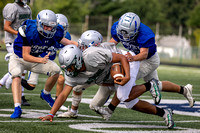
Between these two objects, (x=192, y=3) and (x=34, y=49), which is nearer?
(x=34, y=49)

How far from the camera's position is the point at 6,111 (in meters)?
5.43

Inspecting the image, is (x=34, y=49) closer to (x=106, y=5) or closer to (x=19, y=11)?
(x=19, y=11)

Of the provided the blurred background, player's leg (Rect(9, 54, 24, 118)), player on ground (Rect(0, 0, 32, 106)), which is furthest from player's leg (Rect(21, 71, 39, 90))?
the blurred background

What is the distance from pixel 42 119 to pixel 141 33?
1.71 meters

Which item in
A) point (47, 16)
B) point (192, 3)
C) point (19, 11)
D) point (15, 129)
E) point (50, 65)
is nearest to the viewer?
point (15, 129)

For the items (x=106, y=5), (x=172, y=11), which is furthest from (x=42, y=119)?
(x=172, y=11)

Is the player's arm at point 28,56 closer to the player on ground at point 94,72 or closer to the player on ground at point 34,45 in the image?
the player on ground at point 34,45

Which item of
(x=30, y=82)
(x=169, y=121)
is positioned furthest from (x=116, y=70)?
(x=30, y=82)

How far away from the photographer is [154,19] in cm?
5231

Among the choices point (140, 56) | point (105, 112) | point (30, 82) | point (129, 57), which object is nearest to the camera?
point (129, 57)

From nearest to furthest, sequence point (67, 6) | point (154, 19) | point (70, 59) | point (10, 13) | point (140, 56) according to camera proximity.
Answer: point (70, 59)
point (140, 56)
point (10, 13)
point (67, 6)
point (154, 19)

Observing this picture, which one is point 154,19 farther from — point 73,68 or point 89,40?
point 73,68

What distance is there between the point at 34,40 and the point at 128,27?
128 cm

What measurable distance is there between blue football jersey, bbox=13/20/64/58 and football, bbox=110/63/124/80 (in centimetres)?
125
